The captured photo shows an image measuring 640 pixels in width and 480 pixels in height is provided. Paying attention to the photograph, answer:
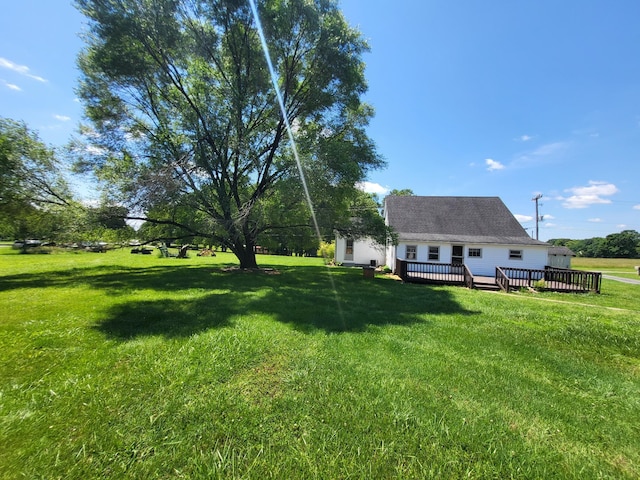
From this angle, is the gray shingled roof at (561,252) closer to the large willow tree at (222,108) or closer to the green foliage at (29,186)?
the large willow tree at (222,108)

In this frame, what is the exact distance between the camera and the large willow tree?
33.7 ft

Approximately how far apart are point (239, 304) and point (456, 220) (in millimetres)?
17848

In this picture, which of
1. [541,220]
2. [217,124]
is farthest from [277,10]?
[541,220]

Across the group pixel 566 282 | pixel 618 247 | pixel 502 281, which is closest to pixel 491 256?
pixel 566 282

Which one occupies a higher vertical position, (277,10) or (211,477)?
(277,10)

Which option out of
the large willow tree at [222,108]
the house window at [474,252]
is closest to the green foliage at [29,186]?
the large willow tree at [222,108]

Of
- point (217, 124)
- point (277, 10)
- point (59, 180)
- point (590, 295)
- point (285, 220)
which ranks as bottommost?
point (590, 295)

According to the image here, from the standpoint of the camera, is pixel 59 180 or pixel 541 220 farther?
pixel 541 220

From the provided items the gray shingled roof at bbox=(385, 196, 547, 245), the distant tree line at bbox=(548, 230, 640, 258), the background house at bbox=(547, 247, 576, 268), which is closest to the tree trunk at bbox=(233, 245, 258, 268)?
the gray shingled roof at bbox=(385, 196, 547, 245)

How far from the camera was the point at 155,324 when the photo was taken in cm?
498

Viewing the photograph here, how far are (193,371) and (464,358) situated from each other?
156 inches

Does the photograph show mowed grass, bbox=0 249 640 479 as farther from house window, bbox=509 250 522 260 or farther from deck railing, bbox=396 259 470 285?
house window, bbox=509 250 522 260

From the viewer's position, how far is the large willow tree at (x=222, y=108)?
10266 millimetres

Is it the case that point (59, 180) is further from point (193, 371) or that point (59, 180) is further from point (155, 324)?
point (193, 371)
